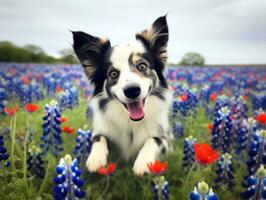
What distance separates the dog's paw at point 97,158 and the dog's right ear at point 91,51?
0.74 m

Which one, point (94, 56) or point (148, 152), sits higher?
point (94, 56)

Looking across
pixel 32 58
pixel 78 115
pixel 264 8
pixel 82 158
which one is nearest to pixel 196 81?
pixel 78 115

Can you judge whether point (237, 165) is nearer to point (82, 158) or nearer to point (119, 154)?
point (119, 154)

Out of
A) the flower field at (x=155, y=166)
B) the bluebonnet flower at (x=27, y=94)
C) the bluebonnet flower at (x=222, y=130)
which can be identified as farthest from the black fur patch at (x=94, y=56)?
the bluebonnet flower at (x=27, y=94)

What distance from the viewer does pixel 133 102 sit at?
296cm

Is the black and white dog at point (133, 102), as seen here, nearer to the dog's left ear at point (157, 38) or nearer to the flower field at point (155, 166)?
the dog's left ear at point (157, 38)

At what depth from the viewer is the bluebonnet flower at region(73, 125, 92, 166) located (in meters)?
3.13

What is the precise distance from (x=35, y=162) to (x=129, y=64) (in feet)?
3.92

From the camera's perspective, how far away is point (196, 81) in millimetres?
8609

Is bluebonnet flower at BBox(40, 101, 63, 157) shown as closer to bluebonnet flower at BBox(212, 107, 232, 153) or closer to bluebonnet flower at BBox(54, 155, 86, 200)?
bluebonnet flower at BBox(54, 155, 86, 200)

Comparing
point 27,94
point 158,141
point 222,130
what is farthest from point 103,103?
point 27,94

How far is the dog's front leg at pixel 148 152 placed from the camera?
2739 millimetres

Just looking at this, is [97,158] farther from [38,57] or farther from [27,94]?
[38,57]

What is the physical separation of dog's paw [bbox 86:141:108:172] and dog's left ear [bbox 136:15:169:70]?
107 cm
